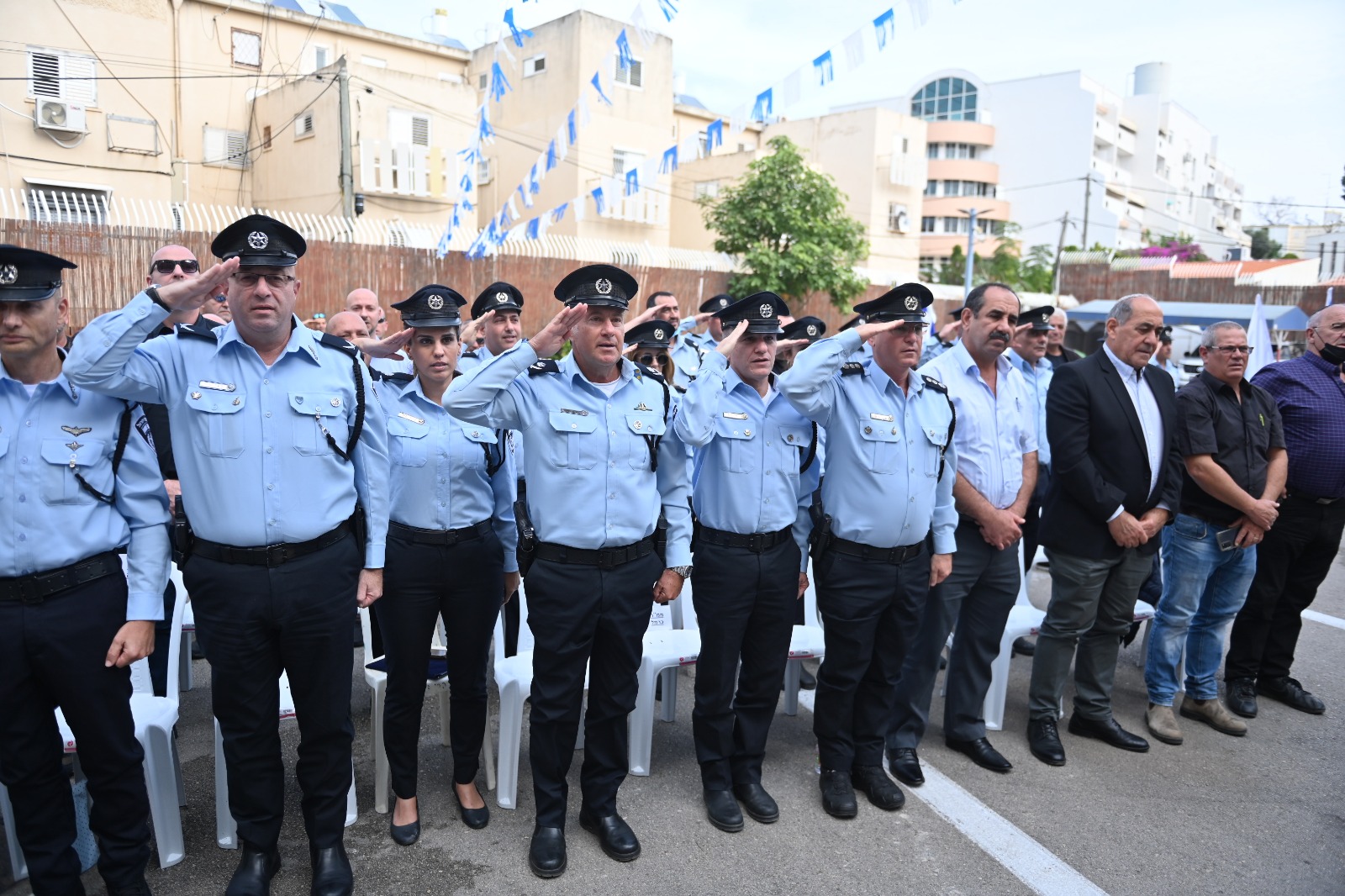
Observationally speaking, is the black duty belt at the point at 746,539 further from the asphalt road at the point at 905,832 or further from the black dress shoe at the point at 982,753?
the black dress shoe at the point at 982,753

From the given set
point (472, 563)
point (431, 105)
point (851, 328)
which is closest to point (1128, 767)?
point (851, 328)

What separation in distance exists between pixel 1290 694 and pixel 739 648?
3480 mm

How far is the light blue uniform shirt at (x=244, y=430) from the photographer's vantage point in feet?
9.05

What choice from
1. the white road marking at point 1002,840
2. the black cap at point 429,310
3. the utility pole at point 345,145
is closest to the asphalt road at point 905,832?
the white road marking at point 1002,840

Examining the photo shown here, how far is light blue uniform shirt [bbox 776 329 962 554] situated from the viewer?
3600mm

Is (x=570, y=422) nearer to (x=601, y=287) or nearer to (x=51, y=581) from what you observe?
(x=601, y=287)

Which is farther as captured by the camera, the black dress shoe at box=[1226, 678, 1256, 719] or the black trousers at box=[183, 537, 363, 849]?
the black dress shoe at box=[1226, 678, 1256, 719]

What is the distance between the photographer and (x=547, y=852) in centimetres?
322

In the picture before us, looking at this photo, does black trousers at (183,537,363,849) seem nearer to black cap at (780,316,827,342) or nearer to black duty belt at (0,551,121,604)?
black duty belt at (0,551,121,604)

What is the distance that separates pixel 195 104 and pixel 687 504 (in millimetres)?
19215

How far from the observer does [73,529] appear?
2.68 m

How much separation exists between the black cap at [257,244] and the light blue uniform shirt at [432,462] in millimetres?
681

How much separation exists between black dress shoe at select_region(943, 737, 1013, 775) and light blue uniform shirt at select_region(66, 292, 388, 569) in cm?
304

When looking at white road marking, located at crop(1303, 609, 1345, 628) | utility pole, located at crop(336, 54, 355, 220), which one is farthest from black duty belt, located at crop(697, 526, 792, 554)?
utility pole, located at crop(336, 54, 355, 220)
